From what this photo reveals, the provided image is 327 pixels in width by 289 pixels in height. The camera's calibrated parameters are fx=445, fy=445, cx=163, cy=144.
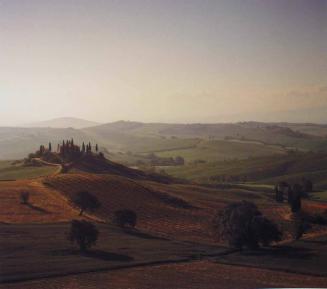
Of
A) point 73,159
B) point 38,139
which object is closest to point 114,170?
point 73,159

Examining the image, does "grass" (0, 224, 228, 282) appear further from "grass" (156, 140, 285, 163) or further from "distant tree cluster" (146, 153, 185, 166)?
"grass" (156, 140, 285, 163)

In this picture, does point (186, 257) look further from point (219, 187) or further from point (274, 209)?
point (219, 187)

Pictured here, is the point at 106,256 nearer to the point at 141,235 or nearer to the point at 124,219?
the point at 141,235

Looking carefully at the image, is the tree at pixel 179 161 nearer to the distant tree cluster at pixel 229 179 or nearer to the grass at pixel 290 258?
the distant tree cluster at pixel 229 179

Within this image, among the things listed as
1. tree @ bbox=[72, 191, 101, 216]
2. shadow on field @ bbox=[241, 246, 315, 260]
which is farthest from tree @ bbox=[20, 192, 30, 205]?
shadow on field @ bbox=[241, 246, 315, 260]

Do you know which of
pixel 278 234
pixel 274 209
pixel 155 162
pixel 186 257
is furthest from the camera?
pixel 155 162

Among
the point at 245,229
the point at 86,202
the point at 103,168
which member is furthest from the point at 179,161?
the point at 245,229

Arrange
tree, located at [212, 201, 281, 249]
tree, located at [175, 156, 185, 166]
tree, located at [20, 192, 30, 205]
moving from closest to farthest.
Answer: tree, located at [212, 201, 281, 249]
tree, located at [20, 192, 30, 205]
tree, located at [175, 156, 185, 166]
